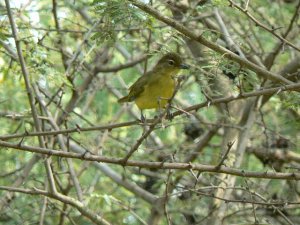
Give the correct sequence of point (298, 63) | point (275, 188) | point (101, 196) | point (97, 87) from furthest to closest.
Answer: point (97, 87) < point (275, 188) < point (298, 63) < point (101, 196)

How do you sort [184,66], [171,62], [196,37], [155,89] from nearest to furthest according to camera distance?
[196,37]
[184,66]
[171,62]
[155,89]

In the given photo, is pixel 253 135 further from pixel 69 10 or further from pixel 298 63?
pixel 69 10

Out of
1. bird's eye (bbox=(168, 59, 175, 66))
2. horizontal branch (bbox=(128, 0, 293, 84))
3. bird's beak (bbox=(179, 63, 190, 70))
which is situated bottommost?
horizontal branch (bbox=(128, 0, 293, 84))

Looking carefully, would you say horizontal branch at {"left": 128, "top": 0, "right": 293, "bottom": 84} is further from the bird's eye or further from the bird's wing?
the bird's wing

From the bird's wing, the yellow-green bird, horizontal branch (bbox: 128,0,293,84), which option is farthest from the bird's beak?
horizontal branch (bbox: 128,0,293,84)

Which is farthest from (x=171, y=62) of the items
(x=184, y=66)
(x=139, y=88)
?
(x=139, y=88)

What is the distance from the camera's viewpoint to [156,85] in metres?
5.26

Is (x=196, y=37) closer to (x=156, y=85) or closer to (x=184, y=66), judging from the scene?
(x=184, y=66)

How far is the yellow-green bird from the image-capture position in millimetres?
5133

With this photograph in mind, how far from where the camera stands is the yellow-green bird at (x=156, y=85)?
5133mm

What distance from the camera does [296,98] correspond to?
3725 mm

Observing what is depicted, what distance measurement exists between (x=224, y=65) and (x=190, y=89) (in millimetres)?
3731

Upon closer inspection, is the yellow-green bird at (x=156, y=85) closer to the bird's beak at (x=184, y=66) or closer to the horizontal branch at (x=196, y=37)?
the bird's beak at (x=184, y=66)

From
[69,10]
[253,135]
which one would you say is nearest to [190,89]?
[253,135]
